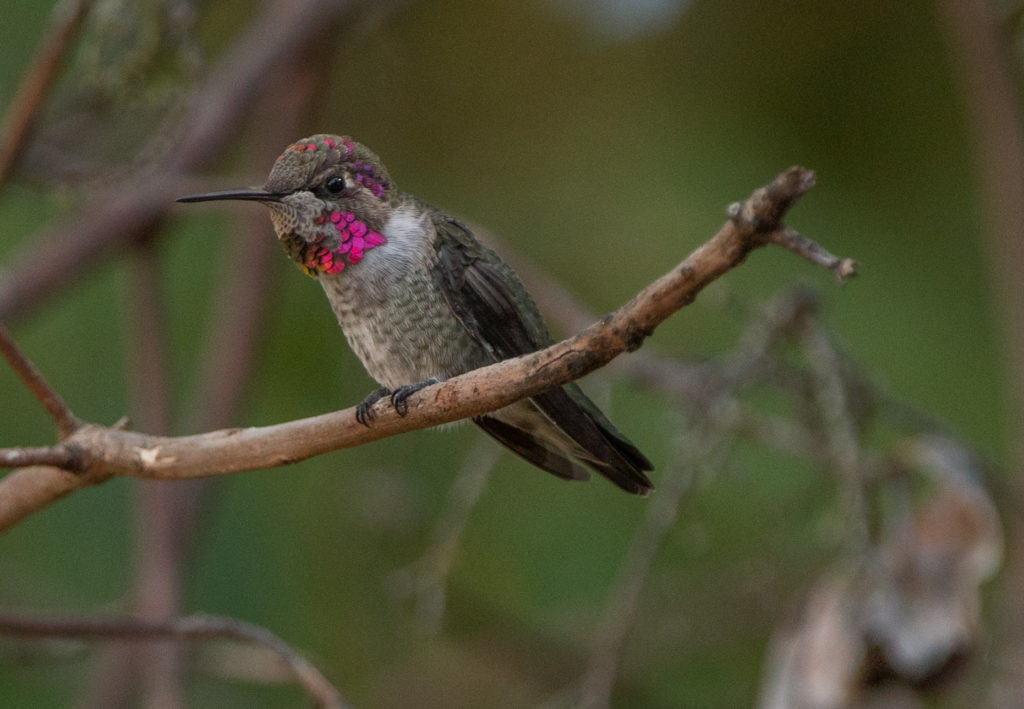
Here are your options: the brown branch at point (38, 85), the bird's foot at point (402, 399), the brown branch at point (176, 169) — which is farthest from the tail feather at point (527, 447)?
the brown branch at point (176, 169)

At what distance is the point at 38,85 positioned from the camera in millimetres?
2486

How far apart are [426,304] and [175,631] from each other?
670 millimetres

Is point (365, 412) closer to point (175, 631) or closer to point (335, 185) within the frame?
point (335, 185)

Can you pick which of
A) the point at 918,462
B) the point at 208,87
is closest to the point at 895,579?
the point at 918,462

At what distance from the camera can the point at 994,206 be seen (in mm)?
3293

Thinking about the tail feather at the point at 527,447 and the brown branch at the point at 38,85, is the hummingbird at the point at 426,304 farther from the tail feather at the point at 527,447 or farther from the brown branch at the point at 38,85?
the brown branch at the point at 38,85

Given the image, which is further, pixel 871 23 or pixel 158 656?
pixel 871 23

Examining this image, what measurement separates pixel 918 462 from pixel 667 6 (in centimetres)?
253

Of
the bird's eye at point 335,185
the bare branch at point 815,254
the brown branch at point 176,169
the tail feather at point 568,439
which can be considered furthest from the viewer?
the brown branch at point 176,169

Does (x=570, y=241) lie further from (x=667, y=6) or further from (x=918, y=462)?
(x=918, y=462)

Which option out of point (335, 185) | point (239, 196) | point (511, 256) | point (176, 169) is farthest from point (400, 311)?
point (176, 169)

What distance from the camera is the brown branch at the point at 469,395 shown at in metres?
1.15

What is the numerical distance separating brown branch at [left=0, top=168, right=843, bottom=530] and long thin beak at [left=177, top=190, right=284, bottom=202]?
0.29m

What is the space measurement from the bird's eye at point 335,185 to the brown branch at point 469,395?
34cm
